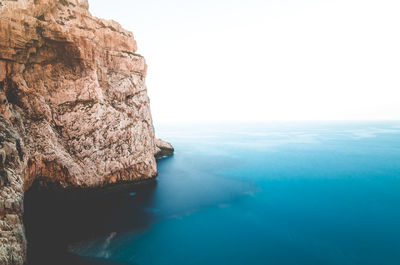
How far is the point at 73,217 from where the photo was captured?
17.1 meters

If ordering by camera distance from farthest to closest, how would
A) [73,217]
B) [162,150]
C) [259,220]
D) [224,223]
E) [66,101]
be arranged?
1. [162,150]
2. [66,101]
3. [259,220]
4. [224,223]
5. [73,217]

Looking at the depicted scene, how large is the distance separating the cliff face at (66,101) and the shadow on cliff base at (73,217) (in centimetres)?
145

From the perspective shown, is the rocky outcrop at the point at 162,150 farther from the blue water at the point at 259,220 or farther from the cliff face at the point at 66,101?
the cliff face at the point at 66,101

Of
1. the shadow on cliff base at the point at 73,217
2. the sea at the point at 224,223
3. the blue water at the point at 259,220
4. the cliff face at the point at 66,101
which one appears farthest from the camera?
the cliff face at the point at 66,101

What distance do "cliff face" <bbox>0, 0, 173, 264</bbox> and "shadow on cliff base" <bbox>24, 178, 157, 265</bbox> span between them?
57.2 inches

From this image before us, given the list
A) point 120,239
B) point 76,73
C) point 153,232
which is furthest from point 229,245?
point 76,73

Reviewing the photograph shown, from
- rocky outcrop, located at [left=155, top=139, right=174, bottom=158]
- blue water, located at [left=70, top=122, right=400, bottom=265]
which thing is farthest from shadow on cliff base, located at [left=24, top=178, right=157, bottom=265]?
rocky outcrop, located at [left=155, top=139, right=174, bottom=158]

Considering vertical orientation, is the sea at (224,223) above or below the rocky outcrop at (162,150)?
below

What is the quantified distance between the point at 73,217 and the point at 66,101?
11288 mm

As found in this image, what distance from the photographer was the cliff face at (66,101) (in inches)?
573

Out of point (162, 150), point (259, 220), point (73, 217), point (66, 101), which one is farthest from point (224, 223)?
point (162, 150)

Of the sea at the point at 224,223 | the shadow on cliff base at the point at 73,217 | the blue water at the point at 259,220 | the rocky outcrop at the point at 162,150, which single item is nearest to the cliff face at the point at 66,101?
the shadow on cliff base at the point at 73,217

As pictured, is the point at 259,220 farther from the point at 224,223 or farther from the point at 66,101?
the point at 66,101

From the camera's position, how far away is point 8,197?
10148 mm
